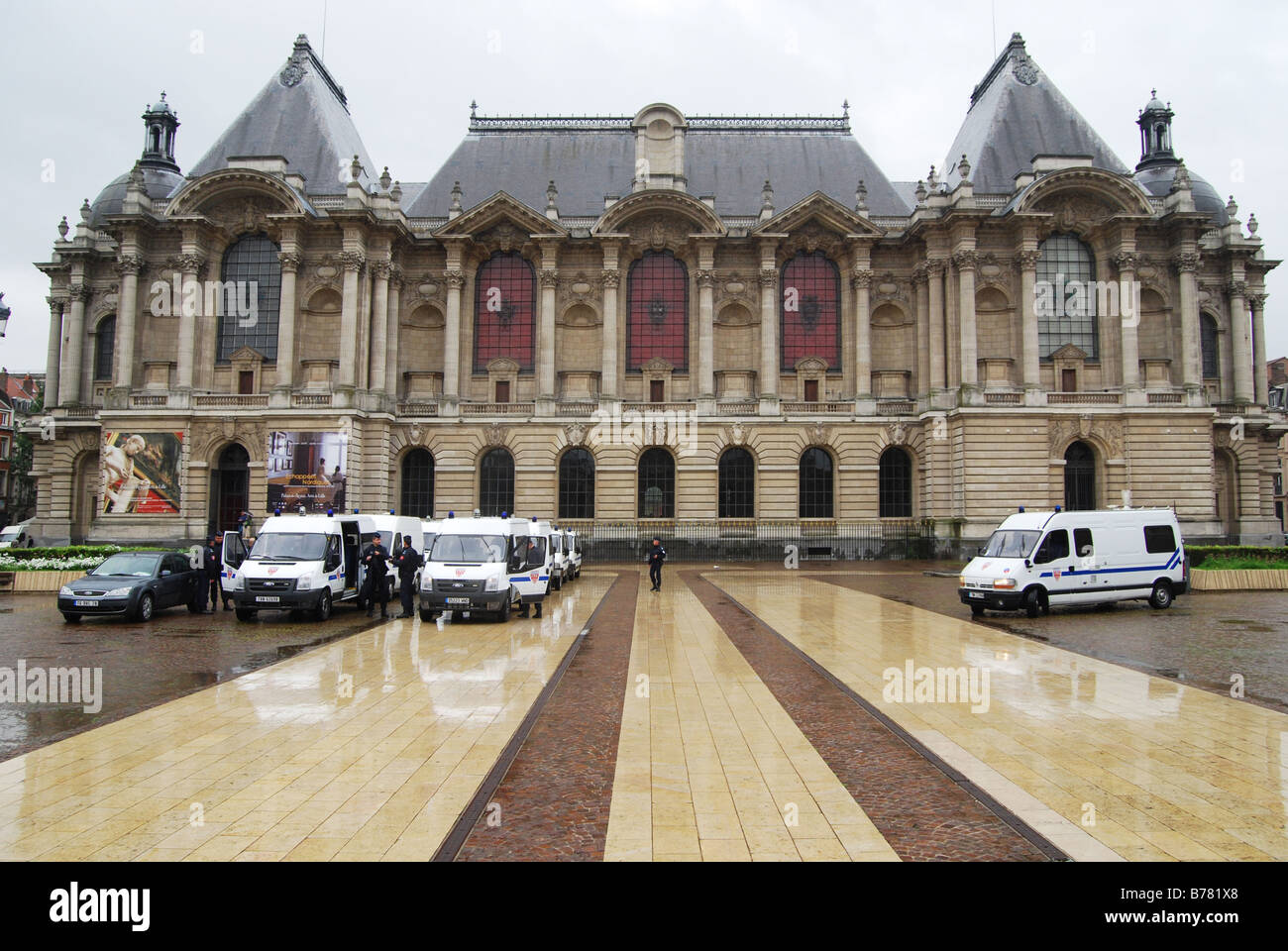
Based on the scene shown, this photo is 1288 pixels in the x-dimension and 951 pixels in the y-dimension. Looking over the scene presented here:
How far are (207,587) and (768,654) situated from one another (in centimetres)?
1496

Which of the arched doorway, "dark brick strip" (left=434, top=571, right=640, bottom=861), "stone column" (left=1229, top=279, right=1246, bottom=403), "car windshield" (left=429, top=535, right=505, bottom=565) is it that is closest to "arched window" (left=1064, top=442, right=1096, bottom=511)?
"stone column" (left=1229, top=279, right=1246, bottom=403)

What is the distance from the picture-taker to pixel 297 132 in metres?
46.2

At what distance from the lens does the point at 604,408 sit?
140 ft

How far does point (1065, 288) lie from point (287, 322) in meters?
41.1

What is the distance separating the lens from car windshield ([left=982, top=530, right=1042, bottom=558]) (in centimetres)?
1934

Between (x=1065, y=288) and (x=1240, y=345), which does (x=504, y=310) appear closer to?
(x=1065, y=288)

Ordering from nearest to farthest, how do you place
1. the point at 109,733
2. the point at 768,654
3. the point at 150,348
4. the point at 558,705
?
the point at 109,733, the point at 558,705, the point at 768,654, the point at 150,348

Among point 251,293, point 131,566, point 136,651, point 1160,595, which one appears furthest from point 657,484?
point 136,651

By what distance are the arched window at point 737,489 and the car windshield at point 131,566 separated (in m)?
28.6

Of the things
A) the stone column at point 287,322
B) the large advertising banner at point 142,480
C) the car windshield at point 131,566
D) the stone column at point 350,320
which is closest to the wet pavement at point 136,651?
the car windshield at point 131,566

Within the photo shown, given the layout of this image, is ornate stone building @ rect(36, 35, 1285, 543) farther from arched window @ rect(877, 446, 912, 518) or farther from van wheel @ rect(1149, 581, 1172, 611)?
van wheel @ rect(1149, 581, 1172, 611)

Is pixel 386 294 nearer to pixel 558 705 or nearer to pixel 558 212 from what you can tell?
pixel 558 212

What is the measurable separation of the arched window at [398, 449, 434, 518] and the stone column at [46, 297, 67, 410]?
24.1 meters

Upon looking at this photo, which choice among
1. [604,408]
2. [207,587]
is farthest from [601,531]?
[207,587]
